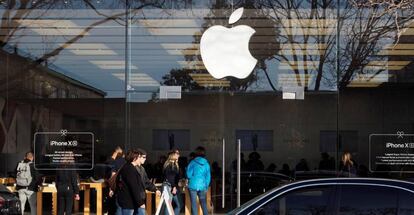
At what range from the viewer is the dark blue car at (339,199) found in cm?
627

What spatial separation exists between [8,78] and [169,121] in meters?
4.07

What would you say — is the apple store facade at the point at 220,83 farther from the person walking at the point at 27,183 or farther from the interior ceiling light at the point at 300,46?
the person walking at the point at 27,183

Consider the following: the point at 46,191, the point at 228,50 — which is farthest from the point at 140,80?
the point at 46,191

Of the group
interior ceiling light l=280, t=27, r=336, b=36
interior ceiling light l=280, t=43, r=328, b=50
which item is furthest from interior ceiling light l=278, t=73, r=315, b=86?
interior ceiling light l=280, t=27, r=336, b=36

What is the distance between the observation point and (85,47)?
15672 millimetres

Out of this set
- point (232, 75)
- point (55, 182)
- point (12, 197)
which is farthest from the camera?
point (232, 75)

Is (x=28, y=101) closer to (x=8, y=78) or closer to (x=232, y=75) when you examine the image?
(x=8, y=78)

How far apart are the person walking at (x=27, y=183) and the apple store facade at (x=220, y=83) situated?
0.82 m

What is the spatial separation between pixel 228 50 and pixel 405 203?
31.0 feet

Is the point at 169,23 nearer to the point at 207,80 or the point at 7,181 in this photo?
the point at 207,80

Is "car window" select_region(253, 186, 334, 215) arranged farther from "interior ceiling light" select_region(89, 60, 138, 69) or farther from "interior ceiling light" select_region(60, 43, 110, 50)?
"interior ceiling light" select_region(60, 43, 110, 50)

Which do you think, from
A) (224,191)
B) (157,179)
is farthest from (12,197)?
(224,191)

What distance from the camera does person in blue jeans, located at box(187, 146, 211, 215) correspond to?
44.6 feet

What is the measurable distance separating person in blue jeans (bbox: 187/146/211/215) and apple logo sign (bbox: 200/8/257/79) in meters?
2.65
